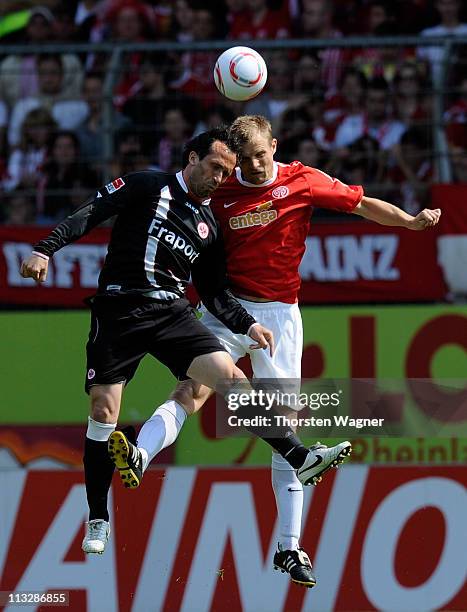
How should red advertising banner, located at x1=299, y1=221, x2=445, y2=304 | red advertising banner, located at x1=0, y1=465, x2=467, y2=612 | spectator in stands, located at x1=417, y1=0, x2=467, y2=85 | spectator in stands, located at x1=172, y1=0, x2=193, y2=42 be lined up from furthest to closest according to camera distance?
1. spectator in stands, located at x1=172, y1=0, x2=193, y2=42
2. spectator in stands, located at x1=417, y1=0, x2=467, y2=85
3. red advertising banner, located at x1=299, y1=221, x2=445, y2=304
4. red advertising banner, located at x1=0, y1=465, x2=467, y2=612

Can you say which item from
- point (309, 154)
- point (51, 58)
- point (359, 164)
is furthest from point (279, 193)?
point (51, 58)

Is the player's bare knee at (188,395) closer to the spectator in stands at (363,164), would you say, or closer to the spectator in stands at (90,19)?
the spectator in stands at (363,164)

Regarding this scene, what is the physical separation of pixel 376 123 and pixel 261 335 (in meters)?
4.37

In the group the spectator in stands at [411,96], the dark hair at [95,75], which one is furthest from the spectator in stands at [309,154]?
the dark hair at [95,75]

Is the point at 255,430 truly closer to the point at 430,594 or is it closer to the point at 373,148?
the point at 430,594

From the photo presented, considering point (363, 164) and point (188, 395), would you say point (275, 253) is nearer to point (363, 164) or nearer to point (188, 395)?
point (188, 395)

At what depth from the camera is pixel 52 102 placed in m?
11.7

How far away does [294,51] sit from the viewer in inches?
450

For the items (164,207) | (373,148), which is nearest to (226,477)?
(164,207)

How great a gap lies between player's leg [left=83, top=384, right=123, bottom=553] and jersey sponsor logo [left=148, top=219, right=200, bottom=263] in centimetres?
89

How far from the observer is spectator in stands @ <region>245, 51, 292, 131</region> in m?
11.3

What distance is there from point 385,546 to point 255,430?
164 cm

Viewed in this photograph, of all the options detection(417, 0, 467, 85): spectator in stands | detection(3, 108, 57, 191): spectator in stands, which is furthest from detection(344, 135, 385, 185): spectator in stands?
detection(3, 108, 57, 191): spectator in stands

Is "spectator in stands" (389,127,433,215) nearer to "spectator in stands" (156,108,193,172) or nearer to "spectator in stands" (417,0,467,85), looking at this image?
"spectator in stands" (417,0,467,85)
